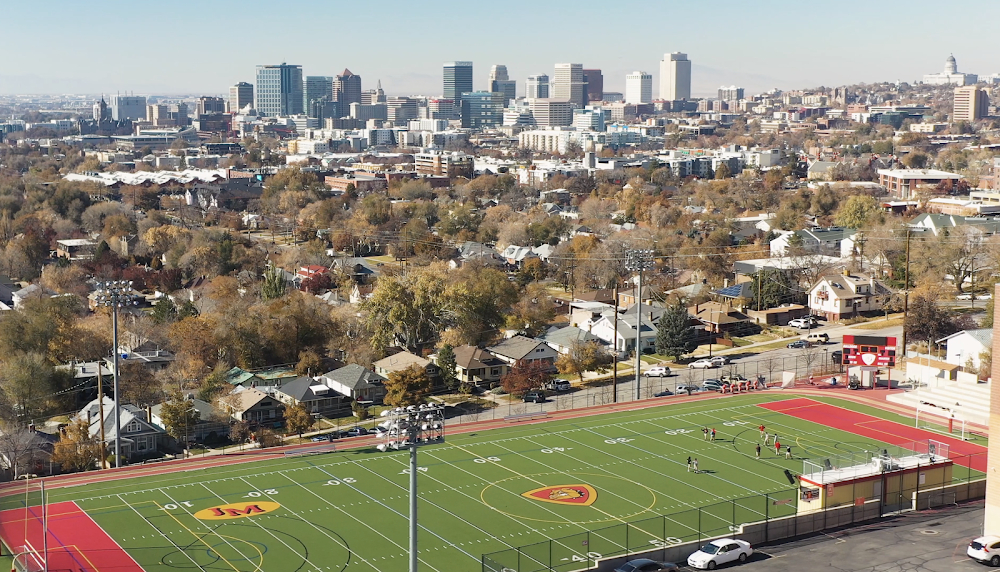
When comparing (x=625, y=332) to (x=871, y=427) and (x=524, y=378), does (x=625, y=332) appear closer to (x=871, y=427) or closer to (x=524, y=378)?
(x=524, y=378)

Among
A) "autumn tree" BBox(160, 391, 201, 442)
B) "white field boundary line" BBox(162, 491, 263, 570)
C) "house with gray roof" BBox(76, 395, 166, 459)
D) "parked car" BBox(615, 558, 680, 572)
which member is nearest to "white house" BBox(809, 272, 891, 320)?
"autumn tree" BBox(160, 391, 201, 442)

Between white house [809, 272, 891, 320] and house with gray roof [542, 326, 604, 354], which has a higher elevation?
white house [809, 272, 891, 320]

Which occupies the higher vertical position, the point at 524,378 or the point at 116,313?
the point at 116,313

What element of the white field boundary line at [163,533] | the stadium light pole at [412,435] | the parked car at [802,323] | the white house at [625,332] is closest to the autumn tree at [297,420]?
the white field boundary line at [163,533]

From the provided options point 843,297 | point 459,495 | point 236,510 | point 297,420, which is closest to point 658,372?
point 843,297

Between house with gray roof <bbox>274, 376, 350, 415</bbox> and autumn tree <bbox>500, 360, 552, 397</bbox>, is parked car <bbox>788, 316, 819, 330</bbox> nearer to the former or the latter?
autumn tree <bbox>500, 360, 552, 397</bbox>
